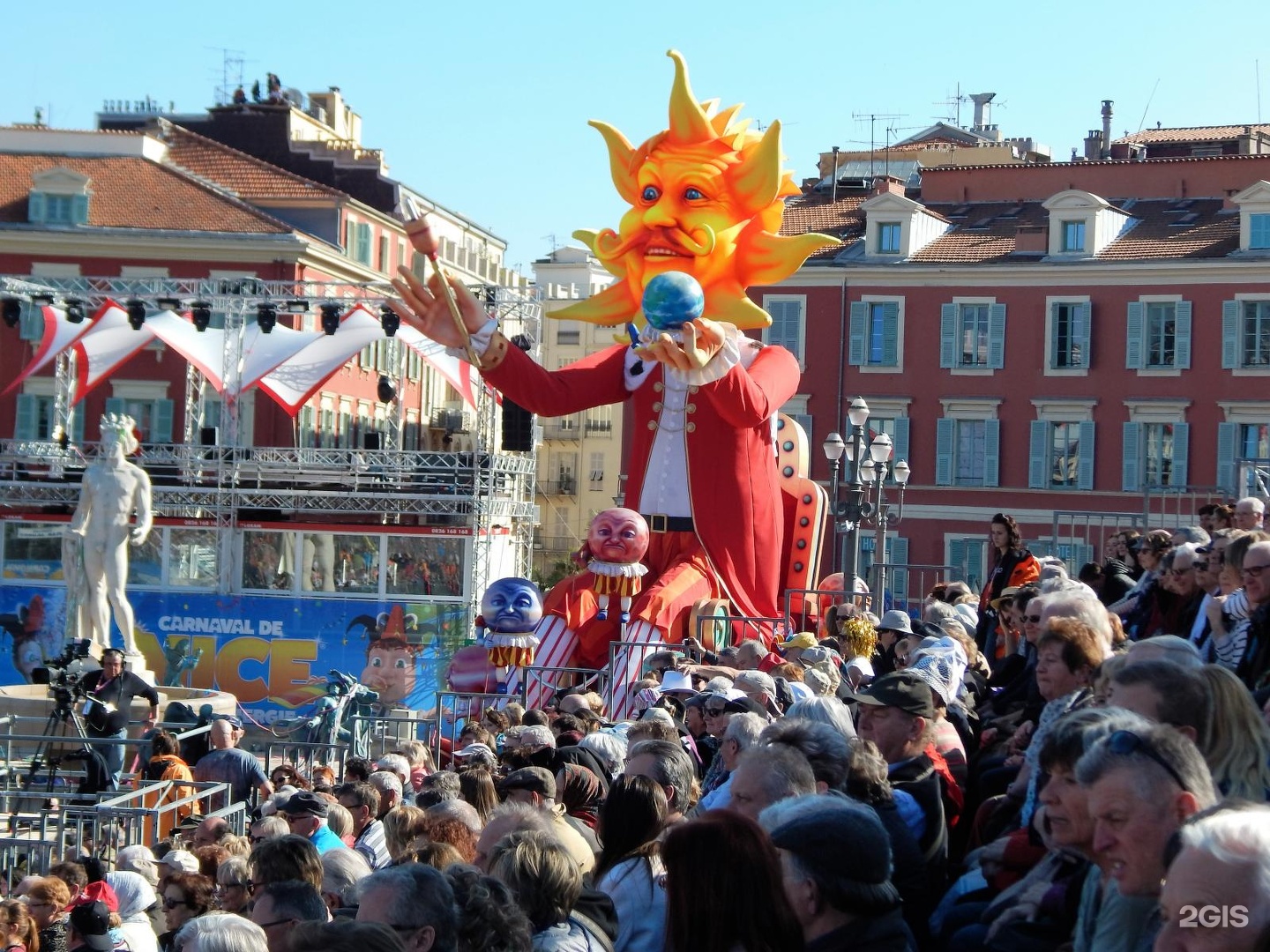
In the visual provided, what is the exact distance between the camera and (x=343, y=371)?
47344 millimetres

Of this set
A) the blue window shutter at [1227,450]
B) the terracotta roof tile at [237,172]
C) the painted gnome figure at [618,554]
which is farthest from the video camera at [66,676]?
the terracotta roof tile at [237,172]

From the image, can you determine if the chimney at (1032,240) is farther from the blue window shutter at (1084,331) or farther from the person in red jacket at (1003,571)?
the person in red jacket at (1003,571)

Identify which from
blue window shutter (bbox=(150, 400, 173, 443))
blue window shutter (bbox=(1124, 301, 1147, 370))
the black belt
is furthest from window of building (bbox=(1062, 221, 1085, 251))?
the black belt

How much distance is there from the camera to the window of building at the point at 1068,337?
127 feet

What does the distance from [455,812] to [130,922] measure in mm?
1504

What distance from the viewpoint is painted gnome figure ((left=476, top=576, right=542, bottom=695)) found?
16.5m

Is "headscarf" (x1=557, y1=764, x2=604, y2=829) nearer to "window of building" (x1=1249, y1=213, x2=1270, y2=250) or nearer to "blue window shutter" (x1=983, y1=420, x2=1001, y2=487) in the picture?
"window of building" (x1=1249, y1=213, x2=1270, y2=250)

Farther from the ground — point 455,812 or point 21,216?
point 21,216

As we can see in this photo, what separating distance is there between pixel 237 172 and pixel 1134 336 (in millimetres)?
22900

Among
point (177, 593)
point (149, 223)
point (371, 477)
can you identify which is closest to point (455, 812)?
point (177, 593)

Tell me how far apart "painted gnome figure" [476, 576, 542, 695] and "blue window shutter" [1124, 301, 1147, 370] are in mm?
24407

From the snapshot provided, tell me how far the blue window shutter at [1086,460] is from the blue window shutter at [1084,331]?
1290 mm

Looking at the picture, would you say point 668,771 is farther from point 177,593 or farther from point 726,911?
point 177,593

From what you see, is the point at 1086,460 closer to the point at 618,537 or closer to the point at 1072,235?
the point at 1072,235
